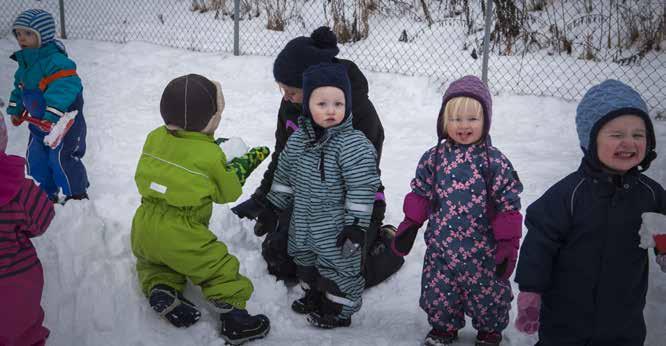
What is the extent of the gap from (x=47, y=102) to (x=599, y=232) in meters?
3.45

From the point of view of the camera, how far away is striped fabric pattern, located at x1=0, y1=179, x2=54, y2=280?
2.23m

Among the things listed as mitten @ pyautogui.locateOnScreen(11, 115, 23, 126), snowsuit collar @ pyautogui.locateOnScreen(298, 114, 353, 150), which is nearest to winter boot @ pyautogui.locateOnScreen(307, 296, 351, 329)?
snowsuit collar @ pyautogui.locateOnScreen(298, 114, 353, 150)

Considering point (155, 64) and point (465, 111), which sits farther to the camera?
point (155, 64)

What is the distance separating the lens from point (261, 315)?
10.2 ft

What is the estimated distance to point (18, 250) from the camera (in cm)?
232

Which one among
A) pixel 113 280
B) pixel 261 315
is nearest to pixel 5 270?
pixel 113 280

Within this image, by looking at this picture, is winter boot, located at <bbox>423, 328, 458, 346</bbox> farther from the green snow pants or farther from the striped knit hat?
the striped knit hat

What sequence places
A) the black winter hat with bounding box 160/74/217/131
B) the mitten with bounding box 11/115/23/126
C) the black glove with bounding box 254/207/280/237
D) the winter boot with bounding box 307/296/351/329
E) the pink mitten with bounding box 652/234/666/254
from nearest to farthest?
the pink mitten with bounding box 652/234/666/254 < the black winter hat with bounding box 160/74/217/131 < the winter boot with bounding box 307/296/351/329 < the black glove with bounding box 254/207/280/237 < the mitten with bounding box 11/115/23/126

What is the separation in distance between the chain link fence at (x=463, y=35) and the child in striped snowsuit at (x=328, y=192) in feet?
14.4

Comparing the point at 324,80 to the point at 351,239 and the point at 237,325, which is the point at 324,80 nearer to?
the point at 351,239

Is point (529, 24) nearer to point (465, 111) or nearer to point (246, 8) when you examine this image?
point (246, 8)

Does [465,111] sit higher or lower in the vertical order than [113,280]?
higher

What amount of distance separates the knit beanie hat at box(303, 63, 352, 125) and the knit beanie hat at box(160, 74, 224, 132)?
17.4 inches

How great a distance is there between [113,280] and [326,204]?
112 cm
